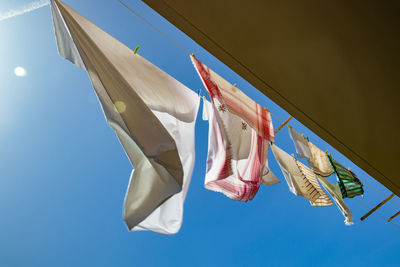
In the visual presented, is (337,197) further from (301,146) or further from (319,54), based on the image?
(319,54)

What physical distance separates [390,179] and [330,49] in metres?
1.60

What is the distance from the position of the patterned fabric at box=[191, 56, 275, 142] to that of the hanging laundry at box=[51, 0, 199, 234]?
359 mm

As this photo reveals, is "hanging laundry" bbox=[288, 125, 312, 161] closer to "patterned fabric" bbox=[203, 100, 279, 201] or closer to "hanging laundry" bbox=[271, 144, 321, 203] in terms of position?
"hanging laundry" bbox=[271, 144, 321, 203]

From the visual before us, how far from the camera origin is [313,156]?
334 cm

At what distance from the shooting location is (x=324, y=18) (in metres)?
1.77

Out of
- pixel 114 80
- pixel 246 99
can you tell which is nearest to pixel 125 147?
pixel 114 80

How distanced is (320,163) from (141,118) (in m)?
2.74

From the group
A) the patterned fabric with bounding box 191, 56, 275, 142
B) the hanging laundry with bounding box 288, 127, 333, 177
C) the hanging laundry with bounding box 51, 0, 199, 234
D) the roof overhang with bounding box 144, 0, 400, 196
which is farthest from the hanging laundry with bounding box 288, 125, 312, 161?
the hanging laundry with bounding box 51, 0, 199, 234

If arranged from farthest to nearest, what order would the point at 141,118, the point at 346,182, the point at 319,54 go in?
the point at 346,182 → the point at 319,54 → the point at 141,118

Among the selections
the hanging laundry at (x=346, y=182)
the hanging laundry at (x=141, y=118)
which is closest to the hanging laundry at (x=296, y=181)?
the hanging laundry at (x=346, y=182)

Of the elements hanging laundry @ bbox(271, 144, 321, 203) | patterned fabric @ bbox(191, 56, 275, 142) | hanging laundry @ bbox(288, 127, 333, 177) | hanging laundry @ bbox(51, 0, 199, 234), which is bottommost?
hanging laundry @ bbox(51, 0, 199, 234)

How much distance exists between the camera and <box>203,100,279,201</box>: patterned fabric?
2082mm

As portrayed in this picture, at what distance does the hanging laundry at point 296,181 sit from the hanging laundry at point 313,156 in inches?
7.4

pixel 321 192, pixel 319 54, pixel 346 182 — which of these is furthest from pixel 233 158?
pixel 346 182
